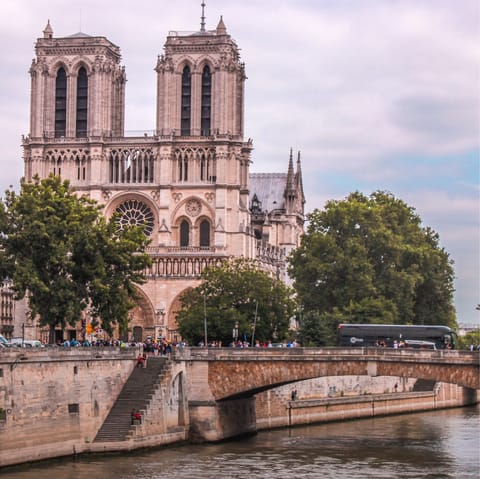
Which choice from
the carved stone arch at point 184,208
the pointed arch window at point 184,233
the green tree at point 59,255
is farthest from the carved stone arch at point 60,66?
the green tree at point 59,255

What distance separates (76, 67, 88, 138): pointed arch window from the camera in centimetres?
13112

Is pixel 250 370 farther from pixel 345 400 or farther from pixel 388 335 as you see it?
pixel 388 335

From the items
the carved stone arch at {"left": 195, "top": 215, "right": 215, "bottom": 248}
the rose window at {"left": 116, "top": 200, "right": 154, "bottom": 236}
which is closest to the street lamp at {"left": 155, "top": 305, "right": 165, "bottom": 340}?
the carved stone arch at {"left": 195, "top": 215, "right": 215, "bottom": 248}

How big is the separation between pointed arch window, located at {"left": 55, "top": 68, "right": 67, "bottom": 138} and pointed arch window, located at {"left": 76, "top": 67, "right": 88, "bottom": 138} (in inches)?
49.4

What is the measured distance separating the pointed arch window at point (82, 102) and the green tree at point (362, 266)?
29.7 metres

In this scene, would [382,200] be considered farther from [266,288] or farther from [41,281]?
[41,281]

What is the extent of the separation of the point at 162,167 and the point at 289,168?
3693cm

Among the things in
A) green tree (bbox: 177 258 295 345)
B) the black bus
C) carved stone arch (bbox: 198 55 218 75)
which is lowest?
the black bus

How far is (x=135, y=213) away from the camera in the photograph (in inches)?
5153

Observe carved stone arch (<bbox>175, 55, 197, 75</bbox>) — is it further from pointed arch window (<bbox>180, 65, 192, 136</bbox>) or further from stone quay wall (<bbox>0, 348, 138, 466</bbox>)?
stone quay wall (<bbox>0, 348, 138, 466</bbox>)

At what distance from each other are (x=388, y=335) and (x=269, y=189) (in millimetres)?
75820

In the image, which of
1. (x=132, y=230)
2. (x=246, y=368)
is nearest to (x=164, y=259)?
(x=132, y=230)

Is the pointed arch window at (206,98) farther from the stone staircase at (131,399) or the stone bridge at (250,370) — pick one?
the stone staircase at (131,399)

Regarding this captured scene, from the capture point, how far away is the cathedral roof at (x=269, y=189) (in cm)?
16412
